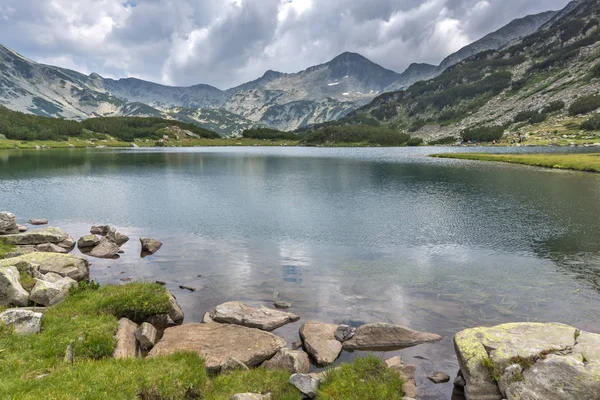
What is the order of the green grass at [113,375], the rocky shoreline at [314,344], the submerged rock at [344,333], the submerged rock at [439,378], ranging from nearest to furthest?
the green grass at [113,375]
the rocky shoreline at [314,344]
the submerged rock at [439,378]
the submerged rock at [344,333]

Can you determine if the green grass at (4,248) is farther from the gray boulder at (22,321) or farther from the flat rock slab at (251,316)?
the flat rock slab at (251,316)

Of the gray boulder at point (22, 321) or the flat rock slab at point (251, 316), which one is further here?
the flat rock slab at point (251, 316)

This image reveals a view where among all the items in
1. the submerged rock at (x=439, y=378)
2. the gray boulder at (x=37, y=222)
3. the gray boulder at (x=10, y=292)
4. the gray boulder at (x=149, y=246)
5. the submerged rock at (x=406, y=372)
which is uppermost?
the gray boulder at (x=10, y=292)

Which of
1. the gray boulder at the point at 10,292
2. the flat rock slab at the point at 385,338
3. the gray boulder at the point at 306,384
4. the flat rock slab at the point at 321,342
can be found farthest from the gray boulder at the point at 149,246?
the gray boulder at the point at 306,384

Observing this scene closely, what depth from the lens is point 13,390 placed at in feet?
35.2

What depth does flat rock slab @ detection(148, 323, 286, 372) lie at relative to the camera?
1648 centimetres

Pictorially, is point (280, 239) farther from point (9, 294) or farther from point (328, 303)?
point (9, 294)

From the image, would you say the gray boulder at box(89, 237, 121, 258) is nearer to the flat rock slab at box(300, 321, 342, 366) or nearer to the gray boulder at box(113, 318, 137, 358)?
the gray boulder at box(113, 318, 137, 358)

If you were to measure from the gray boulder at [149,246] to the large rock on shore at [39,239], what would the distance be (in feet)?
27.0

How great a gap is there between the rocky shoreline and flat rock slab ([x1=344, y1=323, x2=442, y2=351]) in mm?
51

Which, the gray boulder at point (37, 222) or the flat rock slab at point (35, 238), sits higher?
the flat rock slab at point (35, 238)

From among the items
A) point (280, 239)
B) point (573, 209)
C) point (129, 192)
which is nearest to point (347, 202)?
point (280, 239)

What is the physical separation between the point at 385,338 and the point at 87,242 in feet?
107

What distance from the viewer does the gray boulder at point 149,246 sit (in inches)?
1357
